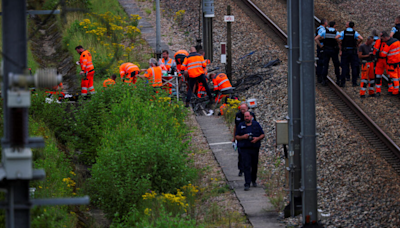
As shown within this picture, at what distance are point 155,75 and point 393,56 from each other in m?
6.50

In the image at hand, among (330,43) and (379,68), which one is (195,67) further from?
(379,68)

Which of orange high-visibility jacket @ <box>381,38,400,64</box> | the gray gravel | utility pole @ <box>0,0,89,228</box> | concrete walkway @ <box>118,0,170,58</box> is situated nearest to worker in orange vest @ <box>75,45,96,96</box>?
concrete walkway @ <box>118,0,170,58</box>

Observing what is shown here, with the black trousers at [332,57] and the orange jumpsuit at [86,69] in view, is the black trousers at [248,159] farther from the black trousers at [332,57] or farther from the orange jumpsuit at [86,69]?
the orange jumpsuit at [86,69]

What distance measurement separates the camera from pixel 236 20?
72.2ft

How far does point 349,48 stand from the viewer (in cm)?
1506

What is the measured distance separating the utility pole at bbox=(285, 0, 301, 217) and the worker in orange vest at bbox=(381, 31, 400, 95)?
605 centimetres

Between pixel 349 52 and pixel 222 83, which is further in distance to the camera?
pixel 222 83

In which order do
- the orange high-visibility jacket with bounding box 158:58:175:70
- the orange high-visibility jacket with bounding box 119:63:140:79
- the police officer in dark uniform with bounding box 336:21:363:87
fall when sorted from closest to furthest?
1. the police officer in dark uniform with bounding box 336:21:363:87
2. the orange high-visibility jacket with bounding box 119:63:140:79
3. the orange high-visibility jacket with bounding box 158:58:175:70

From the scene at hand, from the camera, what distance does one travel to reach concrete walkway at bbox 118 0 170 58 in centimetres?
2242

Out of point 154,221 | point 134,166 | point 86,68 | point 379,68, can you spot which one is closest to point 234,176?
point 134,166

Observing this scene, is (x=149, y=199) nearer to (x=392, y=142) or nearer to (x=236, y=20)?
(x=392, y=142)

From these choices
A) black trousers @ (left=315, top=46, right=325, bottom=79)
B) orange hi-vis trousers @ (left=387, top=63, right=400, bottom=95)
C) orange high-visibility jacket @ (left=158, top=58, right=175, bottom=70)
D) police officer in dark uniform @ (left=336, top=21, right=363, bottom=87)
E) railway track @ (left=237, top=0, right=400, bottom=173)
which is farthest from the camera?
orange high-visibility jacket @ (left=158, top=58, right=175, bottom=70)

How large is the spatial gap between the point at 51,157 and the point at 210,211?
3514 mm

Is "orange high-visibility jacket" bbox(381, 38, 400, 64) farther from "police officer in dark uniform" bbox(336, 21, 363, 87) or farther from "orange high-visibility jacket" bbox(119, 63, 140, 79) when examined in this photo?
"orange high-visibility jacket" bbox(119, 63, 140, 79)
